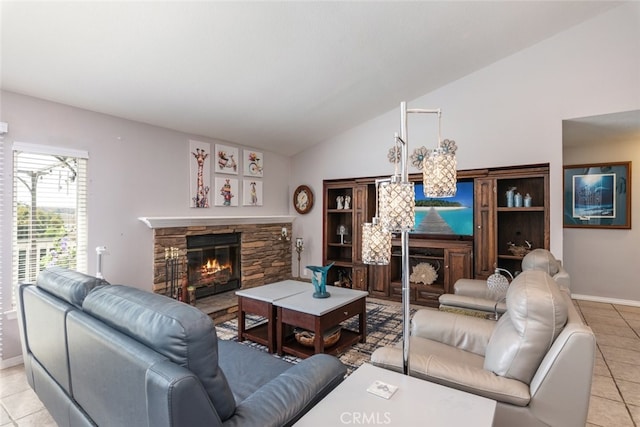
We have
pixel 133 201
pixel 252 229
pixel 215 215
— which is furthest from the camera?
pixel 252 229

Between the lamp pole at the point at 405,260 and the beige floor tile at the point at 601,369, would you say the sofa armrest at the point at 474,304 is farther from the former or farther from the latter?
the lamp pole at the point at 405,260

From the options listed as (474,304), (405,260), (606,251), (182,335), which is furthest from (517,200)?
(182,335)

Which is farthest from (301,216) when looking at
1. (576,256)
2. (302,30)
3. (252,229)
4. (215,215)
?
(576,256)

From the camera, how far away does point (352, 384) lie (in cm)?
137

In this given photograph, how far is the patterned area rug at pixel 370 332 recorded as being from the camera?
2883 millimetres

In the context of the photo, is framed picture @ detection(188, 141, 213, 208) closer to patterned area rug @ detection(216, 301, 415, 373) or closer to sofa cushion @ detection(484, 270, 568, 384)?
patterned area rug @ detection(216, 301, 415, 373)

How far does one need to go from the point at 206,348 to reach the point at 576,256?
5.76 meters

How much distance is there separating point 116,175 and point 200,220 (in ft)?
3.61

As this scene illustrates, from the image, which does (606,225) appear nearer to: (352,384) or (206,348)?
(352,384)

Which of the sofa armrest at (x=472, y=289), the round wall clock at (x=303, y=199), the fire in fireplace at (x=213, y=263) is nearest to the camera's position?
the sofa armrest at (x=472, y=289)

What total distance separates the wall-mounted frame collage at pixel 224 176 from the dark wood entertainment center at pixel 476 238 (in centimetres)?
144

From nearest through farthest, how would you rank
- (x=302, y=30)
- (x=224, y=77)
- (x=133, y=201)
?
(x=302, y=30) < (x=224, y=77) < (x=133, y=201)

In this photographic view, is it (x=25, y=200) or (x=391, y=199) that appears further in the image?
(x=25, y=200)

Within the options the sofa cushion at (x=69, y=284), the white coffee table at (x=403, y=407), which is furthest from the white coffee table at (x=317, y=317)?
the sofa cushion at (x=69, y=284)
